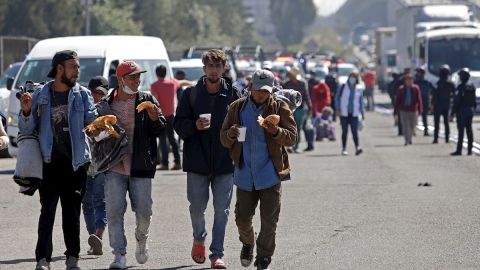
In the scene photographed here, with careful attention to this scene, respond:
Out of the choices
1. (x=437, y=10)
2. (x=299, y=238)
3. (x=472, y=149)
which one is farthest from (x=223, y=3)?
(x=299, y=238)

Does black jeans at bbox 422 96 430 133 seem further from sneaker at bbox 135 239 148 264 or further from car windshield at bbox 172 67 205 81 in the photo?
sneaker at bbox 135 239 148 264

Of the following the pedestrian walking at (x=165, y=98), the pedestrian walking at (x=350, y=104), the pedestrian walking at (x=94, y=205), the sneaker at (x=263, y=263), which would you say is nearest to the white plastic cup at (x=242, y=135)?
the sneaker at (x=263, y=263)

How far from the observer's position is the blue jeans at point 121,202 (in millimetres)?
11102

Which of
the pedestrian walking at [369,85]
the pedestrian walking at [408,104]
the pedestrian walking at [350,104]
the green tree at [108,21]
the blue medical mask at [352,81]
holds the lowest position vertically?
the pedestrian walking at [369,85]

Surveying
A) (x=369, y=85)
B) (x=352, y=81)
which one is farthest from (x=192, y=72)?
(x=369, y=85)

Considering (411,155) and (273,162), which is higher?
(273,162)

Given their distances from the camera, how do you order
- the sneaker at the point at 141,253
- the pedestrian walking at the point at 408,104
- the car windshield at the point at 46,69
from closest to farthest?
the sneaker at the point at 141,253 → the car windshield at the point at 46,69 → the pedestrian walking at the point at 408,104

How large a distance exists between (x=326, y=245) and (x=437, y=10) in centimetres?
4871

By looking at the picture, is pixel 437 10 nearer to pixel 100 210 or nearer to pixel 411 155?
pixel 411 155

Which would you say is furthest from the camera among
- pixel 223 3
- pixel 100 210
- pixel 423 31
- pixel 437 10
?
pixel 223 3

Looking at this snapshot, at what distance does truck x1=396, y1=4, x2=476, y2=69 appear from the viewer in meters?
56.3

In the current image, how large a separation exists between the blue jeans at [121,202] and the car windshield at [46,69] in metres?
12.3

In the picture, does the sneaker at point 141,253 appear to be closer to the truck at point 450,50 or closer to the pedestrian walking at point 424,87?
the pedestrian walking at point 424,87

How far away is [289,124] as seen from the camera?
10664 mm
